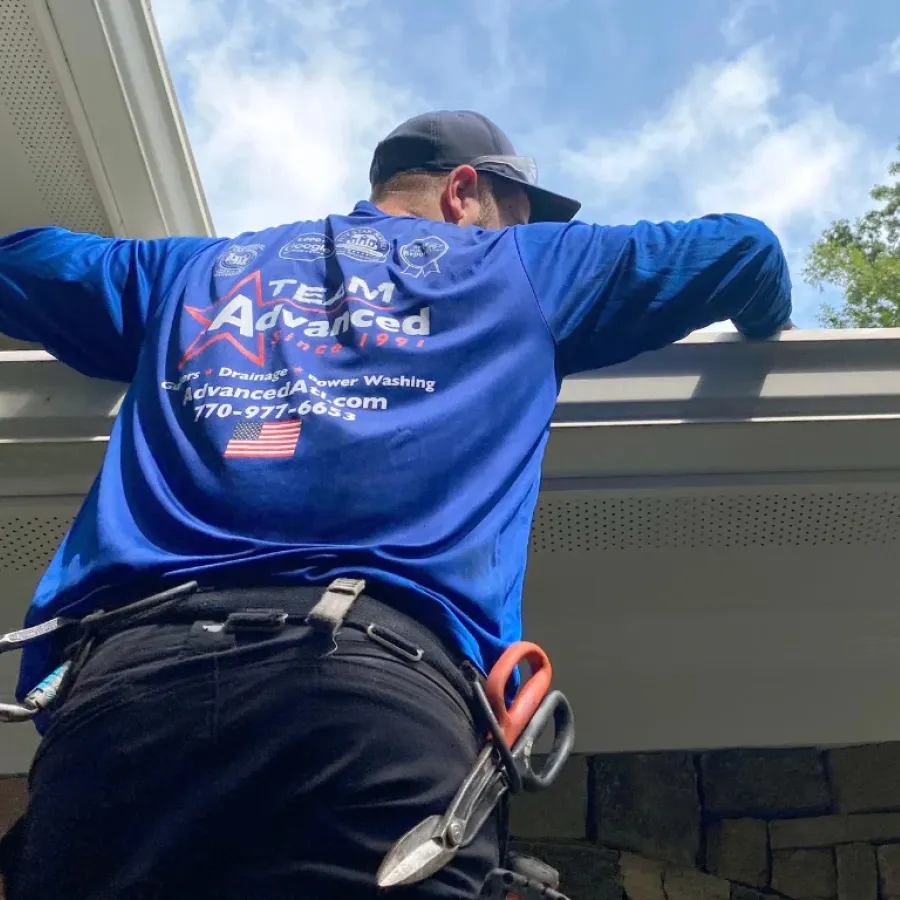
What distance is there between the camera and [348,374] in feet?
4.00

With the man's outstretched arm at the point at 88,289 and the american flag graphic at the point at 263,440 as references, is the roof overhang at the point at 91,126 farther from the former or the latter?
the american flag graphic at the point at 263,440

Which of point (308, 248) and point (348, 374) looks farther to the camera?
point (308, 248)

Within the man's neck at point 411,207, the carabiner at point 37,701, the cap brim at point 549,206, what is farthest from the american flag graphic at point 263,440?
the cap brim at point 549,206

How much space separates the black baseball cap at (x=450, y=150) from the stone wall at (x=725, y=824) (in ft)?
4.95


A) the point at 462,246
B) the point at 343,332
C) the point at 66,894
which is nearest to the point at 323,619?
the point at 66,894

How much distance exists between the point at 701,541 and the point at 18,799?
70.7 inches

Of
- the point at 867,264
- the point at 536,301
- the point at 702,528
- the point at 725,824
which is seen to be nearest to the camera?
the point at 536,301

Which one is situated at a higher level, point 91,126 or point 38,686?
point 91,126

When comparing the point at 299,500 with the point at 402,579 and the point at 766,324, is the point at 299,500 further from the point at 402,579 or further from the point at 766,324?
the point at 766,324

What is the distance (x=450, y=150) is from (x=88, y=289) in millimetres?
715

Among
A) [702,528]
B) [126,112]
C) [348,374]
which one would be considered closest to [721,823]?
[702,528]

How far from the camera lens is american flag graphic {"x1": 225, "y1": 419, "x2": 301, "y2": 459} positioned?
1.12 m

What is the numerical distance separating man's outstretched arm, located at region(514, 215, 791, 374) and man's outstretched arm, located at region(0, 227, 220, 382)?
22.3 inches

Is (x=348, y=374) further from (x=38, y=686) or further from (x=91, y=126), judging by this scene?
(x=91, y=126)
